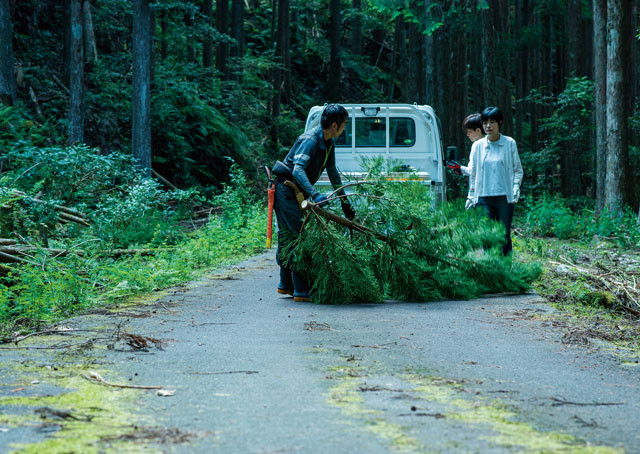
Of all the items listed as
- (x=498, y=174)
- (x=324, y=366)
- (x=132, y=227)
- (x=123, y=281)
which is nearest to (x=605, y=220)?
(x=498, y=174)

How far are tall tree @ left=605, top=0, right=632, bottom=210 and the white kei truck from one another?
502 centimetres

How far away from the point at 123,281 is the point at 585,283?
5432 millimetres

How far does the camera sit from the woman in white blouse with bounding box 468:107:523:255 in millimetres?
9469

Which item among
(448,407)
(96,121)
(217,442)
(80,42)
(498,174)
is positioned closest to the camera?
(217,442)

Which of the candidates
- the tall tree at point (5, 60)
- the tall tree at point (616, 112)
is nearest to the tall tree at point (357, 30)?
the tall tree at point (5, 60)

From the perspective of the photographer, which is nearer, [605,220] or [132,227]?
[132,227]

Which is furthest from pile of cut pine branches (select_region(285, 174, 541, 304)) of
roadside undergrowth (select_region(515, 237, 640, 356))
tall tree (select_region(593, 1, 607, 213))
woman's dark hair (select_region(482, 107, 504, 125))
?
tall tree (select_region(593, 1, 607, 213))

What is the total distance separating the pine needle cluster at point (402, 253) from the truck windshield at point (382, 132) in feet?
18.2

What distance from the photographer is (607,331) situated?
618 centimetres

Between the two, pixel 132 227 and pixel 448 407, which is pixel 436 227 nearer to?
pixel 448 407

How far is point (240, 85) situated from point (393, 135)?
18.7 m

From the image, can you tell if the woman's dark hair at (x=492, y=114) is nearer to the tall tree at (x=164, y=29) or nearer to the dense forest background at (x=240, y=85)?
the dense forest background at (x=240, y=85)

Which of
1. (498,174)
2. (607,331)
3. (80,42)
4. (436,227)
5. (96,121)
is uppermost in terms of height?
(80,42)

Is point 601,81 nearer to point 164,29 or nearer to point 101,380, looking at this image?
point 164,29
